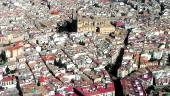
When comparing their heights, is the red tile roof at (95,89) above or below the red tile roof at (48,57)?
below

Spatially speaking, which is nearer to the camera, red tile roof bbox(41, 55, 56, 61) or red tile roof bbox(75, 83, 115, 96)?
red tile roof bbox(75, 83, 115, 96)

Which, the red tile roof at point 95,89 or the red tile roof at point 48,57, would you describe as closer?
the red tile roof at point 95,89

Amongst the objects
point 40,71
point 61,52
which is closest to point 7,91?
point 40,71

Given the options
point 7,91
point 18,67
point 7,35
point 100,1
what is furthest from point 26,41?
point 100,1

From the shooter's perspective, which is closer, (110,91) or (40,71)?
(110,91)

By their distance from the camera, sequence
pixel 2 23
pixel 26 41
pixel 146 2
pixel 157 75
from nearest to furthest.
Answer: pixel 157 75
pixel 26 41
pixel 2 23
pixel 146 2

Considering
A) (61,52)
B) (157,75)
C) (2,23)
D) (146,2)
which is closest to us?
(157,75)

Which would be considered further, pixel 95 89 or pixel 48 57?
pixel 48 57

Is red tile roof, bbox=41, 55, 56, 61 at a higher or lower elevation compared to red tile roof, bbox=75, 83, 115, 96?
higher

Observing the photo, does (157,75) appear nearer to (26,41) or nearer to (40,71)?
(40,71)

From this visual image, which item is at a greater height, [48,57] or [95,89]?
[48,57]
